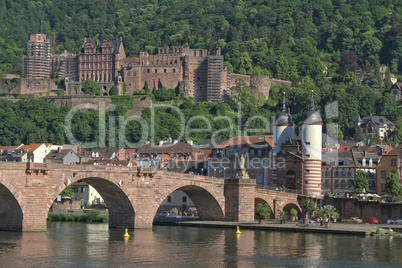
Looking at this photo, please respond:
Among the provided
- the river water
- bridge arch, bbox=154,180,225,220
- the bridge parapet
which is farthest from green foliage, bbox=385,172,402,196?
the bridge parapet

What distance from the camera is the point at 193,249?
62.7 metres

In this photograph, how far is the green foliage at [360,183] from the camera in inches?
3935

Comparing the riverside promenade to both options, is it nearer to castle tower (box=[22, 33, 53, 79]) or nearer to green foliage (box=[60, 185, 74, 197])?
green foliage (box=[60, 185, 74, 197])

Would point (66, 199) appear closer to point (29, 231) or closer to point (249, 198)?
point (249, 198)

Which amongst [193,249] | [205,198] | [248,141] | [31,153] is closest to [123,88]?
[31,153]

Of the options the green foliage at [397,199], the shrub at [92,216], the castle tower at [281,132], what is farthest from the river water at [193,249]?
the castle tower at [281,132]

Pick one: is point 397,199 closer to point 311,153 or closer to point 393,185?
point 393,185

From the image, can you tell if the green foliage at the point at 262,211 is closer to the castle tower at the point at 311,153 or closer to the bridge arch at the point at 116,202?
the castle tower at the point at 311,153

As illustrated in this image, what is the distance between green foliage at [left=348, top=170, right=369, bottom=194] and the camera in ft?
328

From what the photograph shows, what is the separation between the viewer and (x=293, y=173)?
94438 mm

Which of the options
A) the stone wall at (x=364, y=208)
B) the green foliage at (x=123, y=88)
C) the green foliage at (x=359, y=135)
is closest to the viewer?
the stone wall at (x=364, y=208)

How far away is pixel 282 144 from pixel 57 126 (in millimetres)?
69602

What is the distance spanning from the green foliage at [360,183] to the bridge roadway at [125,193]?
11573mm

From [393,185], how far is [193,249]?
38335 mm
